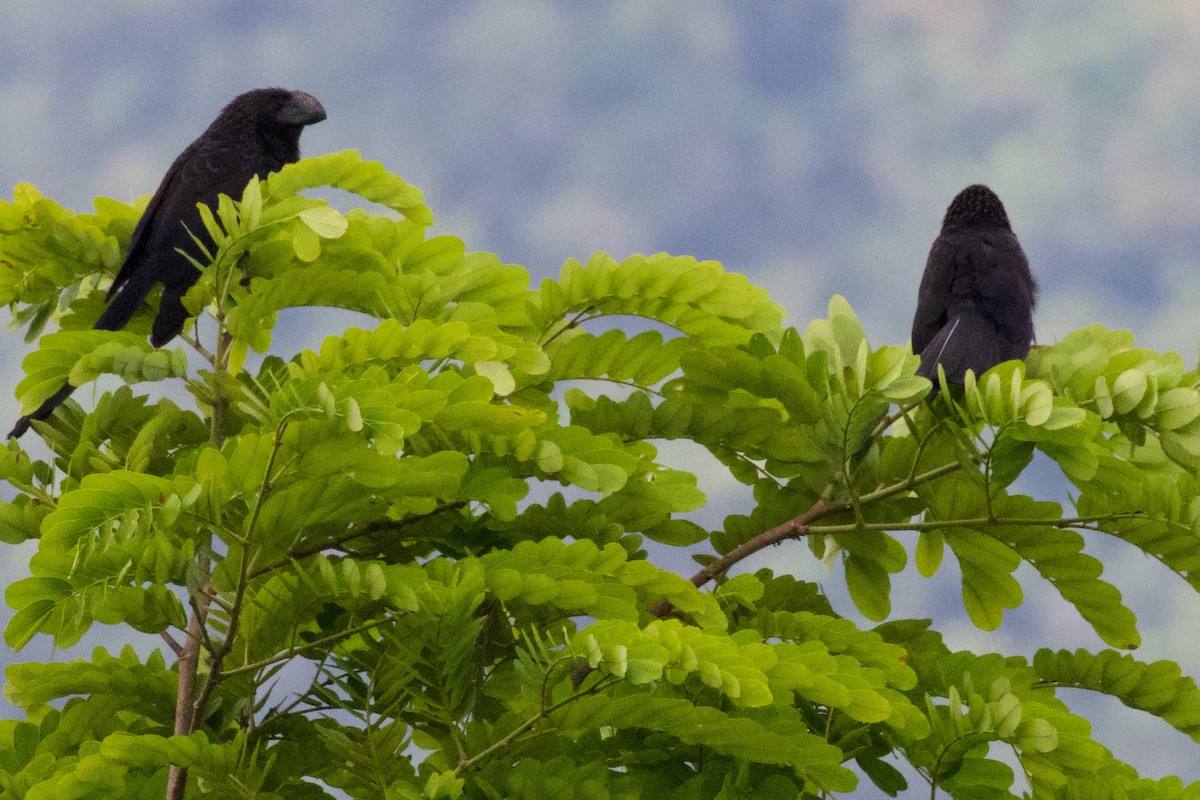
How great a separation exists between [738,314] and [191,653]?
6.07 feet

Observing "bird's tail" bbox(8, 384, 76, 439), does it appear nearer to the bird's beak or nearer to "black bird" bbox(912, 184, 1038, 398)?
the bird's beak

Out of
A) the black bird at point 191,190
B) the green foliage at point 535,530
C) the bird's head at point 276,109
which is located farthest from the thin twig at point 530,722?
the bird's head at point 276,109

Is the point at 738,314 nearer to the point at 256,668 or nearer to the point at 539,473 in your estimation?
the point at 539,473

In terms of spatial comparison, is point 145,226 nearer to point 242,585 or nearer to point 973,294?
point 242,585

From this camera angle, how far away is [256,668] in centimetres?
336

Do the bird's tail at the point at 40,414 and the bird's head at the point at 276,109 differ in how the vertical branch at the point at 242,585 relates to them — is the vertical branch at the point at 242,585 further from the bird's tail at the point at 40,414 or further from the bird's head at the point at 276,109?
the bird's head at the point at 276,109

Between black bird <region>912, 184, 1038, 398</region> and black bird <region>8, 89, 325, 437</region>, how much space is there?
2389 mm

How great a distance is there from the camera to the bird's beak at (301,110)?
5215mm

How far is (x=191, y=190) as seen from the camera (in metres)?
4.52

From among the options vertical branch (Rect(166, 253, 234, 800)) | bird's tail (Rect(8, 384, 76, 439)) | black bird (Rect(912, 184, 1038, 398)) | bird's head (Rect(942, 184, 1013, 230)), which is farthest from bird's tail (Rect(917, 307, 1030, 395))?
bird's tail (Rect(8, 384, 76, 439))

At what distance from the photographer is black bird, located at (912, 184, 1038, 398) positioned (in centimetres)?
397

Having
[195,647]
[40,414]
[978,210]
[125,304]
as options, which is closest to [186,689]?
[195,647]

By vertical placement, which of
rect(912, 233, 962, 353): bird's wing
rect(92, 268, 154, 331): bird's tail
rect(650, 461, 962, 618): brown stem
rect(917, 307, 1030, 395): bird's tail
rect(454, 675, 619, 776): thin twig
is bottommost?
rect(454, 675, 619, 776): thin twig

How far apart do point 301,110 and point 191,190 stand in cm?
87
